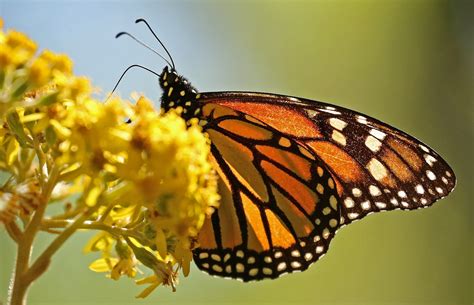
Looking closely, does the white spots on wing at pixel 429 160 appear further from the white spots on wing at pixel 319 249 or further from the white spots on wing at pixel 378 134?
the white spots on wing at pixel 319 249

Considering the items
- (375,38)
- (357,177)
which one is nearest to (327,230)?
(357,177)

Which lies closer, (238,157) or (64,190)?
(64,190)

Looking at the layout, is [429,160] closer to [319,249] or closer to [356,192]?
[356,192]

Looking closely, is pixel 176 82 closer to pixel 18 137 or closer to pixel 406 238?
pixel 18 137

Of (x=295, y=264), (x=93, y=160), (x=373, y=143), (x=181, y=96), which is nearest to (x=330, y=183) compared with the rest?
(x=373, y=143)

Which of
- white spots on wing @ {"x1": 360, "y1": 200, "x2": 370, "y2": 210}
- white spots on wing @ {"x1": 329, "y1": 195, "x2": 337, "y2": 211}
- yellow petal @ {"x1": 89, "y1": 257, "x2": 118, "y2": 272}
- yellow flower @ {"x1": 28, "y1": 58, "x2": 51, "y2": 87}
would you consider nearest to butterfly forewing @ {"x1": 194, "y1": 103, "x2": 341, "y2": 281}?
white spots on wing @ {"x1": 329, "y1": 195, "x2": 337, "y2": 211}

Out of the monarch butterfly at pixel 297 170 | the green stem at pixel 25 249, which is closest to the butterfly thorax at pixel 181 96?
the monarch butterfly at pixel 297 170

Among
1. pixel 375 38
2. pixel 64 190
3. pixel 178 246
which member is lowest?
pixel 178 246
